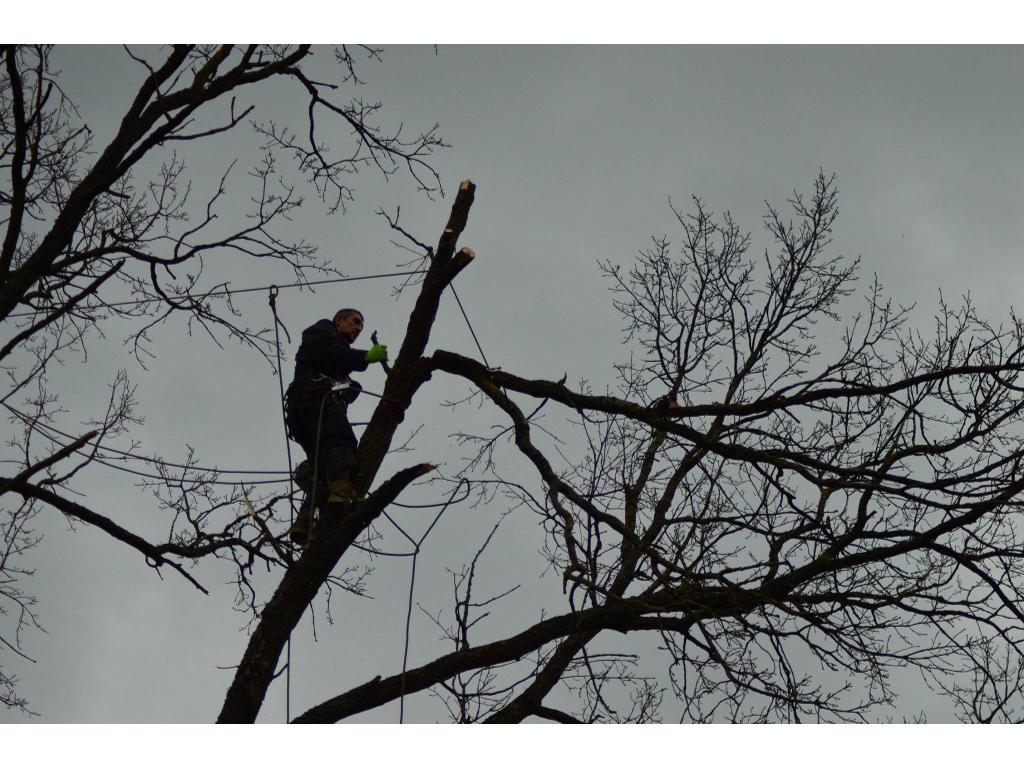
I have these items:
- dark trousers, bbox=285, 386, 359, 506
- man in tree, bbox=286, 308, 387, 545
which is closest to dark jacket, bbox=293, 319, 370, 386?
man in tree, bbox=286, 308, 387, 545

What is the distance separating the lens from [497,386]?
15.9ft

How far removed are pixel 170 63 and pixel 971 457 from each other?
15.7ft

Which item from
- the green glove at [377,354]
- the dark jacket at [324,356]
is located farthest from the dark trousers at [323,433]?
the green glove at [377,354]

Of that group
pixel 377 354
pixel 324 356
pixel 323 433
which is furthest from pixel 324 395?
pixel 324 356

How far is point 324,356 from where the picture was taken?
18.6 feet

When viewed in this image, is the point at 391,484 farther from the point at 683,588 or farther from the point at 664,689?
the point at 664,689

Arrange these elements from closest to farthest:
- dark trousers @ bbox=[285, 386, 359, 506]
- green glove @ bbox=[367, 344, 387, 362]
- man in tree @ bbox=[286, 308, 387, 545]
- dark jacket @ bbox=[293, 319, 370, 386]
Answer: dark trousers @ bbox=[285, 386, 359, 506], man in tree @ bbox=[286, 308, 387, 545], green glove @ bbox=[367, 344, 387, 362], dark jacket @ bbox=[293, 319, 370, 386]

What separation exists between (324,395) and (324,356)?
0.62 meters

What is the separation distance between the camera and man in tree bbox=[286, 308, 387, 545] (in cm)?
516

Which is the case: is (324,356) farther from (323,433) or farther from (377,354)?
(323,433)

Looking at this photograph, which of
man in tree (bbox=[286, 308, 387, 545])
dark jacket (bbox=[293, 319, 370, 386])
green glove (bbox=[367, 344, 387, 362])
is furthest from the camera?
dark jacket (bbox=[293, 319, 370, 386])

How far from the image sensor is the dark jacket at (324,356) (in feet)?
18.4

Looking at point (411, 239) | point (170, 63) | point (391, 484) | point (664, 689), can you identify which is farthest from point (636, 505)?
point (170, 63)

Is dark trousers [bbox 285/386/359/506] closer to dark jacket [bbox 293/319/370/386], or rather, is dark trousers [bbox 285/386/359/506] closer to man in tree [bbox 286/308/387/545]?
man in tree [bbox 286/308/387/545]
